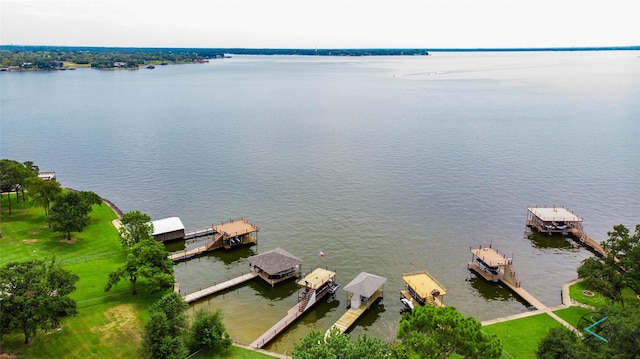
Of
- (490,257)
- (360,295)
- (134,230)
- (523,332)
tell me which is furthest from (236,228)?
(523,332)

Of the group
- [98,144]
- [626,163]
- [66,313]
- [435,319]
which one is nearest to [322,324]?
[435,319]

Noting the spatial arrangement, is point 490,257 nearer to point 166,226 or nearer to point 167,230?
point 167,230

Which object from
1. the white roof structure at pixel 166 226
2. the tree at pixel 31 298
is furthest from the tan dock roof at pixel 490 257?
the tree at pixel 31 298

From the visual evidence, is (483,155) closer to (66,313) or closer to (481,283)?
(481,283)

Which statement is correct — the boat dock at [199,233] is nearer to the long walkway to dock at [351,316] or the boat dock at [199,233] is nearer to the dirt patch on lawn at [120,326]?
the dirt patch on lawn at [120,326]

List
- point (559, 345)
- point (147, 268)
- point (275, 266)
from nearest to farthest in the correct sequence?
point (559, 345)
point (147, 268)
point (275, 266)
